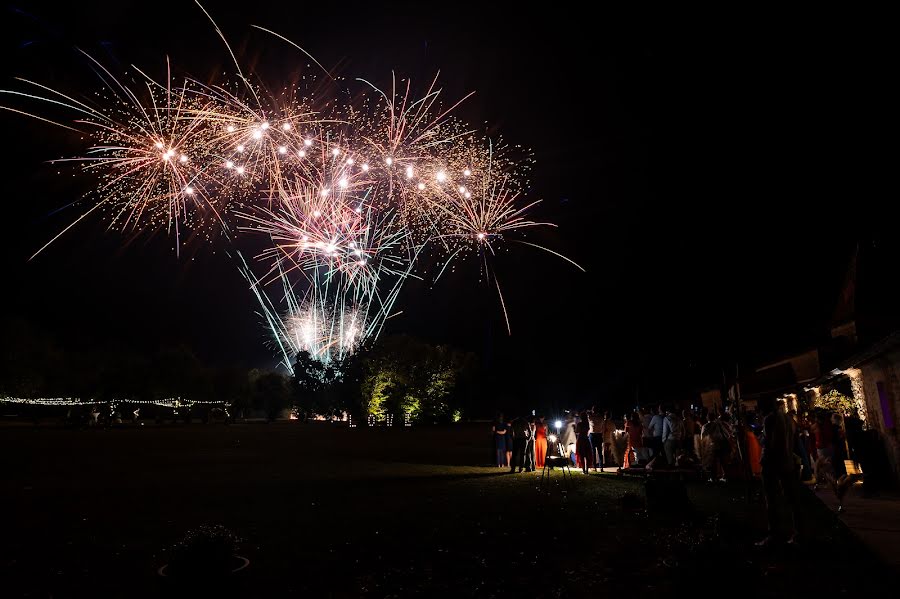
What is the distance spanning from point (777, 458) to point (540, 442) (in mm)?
11260

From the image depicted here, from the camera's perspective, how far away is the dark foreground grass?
19.0 ft

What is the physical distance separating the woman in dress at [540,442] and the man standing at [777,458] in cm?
1086

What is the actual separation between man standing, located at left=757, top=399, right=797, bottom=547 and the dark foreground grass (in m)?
0.66

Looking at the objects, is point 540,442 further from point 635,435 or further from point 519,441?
point 635,435

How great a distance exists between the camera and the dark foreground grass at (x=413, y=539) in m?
5.80

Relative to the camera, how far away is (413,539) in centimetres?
808

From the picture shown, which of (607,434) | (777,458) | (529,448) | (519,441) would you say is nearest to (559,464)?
(519,441)

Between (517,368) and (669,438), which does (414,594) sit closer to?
(669,438)

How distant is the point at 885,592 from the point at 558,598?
2.98 meters

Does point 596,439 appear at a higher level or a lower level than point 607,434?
lower

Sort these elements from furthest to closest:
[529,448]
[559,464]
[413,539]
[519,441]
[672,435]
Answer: [529,448]
[519,441]
[672,435]
[559,464]
[413,539]

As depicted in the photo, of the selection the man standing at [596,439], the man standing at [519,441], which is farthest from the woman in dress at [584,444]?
the man standing at [519,441]

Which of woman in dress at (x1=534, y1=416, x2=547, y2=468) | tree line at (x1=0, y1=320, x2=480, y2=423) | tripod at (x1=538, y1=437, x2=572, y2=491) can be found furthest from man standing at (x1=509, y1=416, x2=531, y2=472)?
tree line at (x1=0, y1=320, x2=480, y2=423)

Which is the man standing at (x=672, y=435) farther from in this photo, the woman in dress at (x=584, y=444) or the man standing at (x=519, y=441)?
the man standing at (x=519, y=441)
